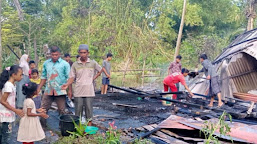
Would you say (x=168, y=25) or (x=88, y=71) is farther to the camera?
(x=168, y=25)

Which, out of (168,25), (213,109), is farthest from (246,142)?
(168,25)

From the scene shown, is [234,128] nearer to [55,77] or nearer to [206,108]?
[206,108]

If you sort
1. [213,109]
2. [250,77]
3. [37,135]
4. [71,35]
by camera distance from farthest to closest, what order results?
1. [71,35]
2. [250,77]
3. [213,109]
4. [37,135]

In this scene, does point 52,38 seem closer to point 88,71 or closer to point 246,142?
point 88,71

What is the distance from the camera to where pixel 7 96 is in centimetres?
386

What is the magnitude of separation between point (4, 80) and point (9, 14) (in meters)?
13.9

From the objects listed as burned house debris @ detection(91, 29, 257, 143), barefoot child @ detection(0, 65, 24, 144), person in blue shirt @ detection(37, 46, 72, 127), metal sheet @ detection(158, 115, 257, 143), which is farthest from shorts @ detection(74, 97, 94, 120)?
metal sheet @ detection(158, 115, 257, 143)

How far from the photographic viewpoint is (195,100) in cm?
826

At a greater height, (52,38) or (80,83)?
(52,38)

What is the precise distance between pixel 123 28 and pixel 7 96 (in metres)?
15.6

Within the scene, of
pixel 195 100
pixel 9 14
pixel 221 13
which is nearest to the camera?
pixel 195 100

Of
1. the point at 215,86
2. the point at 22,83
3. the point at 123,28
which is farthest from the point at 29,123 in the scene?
the point at 123,28

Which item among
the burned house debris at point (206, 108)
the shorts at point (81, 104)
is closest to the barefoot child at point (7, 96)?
the shorts at point (81, 104)

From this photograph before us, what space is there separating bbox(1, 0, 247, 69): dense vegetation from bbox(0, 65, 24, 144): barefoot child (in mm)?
9204
